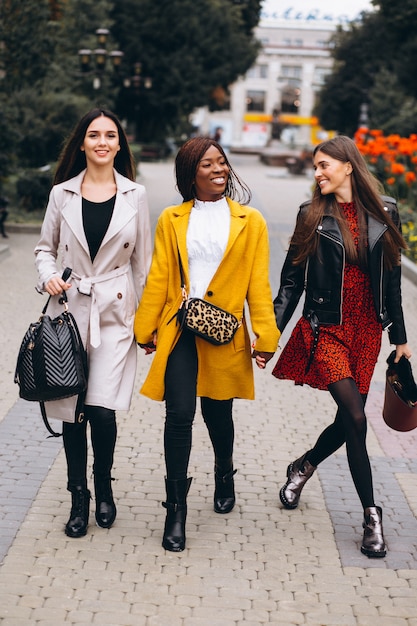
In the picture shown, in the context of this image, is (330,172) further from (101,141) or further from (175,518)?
(175,518)

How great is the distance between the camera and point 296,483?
4.96m

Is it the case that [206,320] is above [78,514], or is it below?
above

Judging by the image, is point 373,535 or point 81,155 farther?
point 81,155

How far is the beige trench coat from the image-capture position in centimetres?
432

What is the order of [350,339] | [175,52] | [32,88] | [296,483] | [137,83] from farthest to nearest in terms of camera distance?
[175,52] → [137,83] → [32,88] → [296,483] → [350,339]

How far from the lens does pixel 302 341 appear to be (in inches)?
180

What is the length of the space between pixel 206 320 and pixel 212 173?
66cm

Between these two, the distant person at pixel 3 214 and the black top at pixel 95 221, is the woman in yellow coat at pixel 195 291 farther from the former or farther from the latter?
the distant person at pixel 3 214

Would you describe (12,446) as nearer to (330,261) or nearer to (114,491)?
(114,491)

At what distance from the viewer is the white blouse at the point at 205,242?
4293 mm

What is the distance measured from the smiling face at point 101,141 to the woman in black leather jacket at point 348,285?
94 cm

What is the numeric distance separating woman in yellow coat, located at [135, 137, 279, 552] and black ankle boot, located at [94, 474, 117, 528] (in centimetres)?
34

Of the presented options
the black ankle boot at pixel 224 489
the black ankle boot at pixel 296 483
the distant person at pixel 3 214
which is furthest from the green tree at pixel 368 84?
the black ankle boot at pixel 224 489

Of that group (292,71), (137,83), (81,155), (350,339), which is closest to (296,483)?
(350,339)
